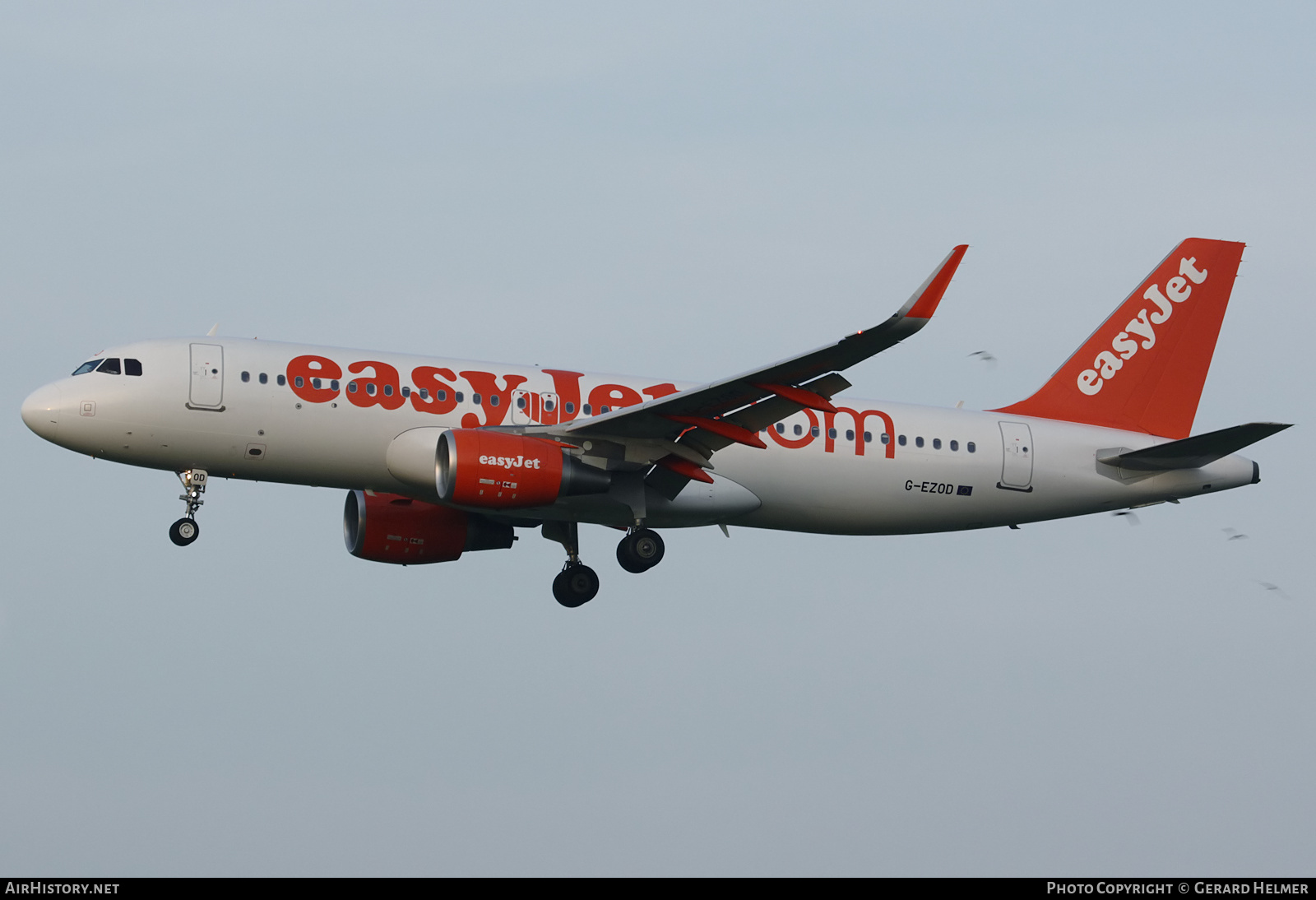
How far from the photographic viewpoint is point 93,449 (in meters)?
32.9

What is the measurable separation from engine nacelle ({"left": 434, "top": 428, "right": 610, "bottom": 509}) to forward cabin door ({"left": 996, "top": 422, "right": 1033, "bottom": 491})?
998cm

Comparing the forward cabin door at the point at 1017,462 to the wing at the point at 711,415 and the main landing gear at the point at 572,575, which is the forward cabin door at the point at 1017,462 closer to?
the wing at the point at 711,415

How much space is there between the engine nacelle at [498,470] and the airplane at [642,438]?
4 cm

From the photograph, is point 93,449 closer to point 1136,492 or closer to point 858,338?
point 858,338

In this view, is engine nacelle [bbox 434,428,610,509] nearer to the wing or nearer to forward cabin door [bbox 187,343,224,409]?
the wing

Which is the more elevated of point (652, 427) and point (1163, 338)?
point (1163, 338)

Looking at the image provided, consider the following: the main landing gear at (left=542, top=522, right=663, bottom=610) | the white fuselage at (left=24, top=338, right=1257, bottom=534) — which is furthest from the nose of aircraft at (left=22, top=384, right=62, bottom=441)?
the main landing gear at (left=542, top=522, right=663, bottom=610)

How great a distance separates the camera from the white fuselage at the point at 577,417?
3294 centimetres

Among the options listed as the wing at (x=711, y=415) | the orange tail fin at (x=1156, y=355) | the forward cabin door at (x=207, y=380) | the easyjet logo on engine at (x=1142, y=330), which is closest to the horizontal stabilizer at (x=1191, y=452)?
the orange tail fin at (x=1156, y=355)

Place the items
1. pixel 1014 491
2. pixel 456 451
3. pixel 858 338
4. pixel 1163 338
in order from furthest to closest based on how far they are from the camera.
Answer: pixel 1163 338 → pixel 1014 491 → pixel 456 451 → pixel 858 338

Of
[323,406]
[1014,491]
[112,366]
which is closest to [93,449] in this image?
[112,366]

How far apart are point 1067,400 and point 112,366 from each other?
20.6 m

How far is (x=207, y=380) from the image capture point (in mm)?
33062

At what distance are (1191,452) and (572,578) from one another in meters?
13.4
